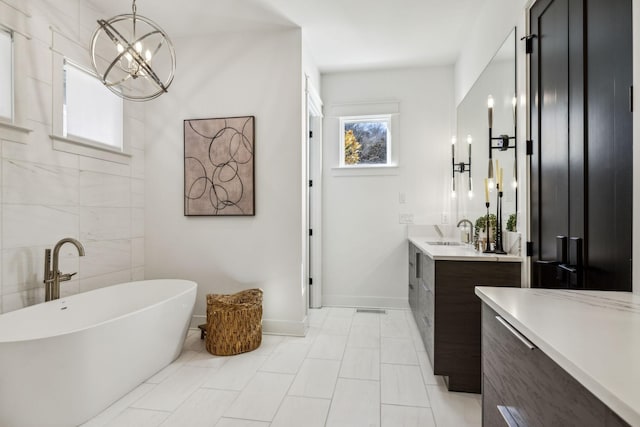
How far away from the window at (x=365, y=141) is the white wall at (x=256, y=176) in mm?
1164

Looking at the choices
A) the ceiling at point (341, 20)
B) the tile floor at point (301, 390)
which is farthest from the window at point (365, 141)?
the tile floor at point (301, 390)

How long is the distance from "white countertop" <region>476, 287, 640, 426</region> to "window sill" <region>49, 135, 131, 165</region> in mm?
2909

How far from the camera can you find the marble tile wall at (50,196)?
2143 mm

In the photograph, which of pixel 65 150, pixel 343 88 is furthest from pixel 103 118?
pixel 343 88

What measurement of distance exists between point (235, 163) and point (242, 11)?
4.17ft

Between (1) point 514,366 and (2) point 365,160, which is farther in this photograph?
(2) point 365,160

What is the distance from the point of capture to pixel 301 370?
2.36 meters

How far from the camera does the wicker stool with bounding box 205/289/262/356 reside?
8.55 feet

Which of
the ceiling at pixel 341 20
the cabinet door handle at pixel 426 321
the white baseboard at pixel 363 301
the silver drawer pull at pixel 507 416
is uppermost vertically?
the ceiling at pixel 341 20

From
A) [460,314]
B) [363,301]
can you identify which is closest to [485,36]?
[460,314]

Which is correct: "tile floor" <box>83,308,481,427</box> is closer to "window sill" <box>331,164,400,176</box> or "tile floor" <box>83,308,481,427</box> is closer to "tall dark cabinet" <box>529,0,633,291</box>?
"tall dark cabinet" <box>529,0,633,291</box>

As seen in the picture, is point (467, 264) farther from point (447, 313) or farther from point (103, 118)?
point (103, 118)

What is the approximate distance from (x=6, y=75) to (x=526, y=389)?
3141mm

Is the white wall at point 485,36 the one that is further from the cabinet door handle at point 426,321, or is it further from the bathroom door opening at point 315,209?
the cabinet door handle at point 426,321
